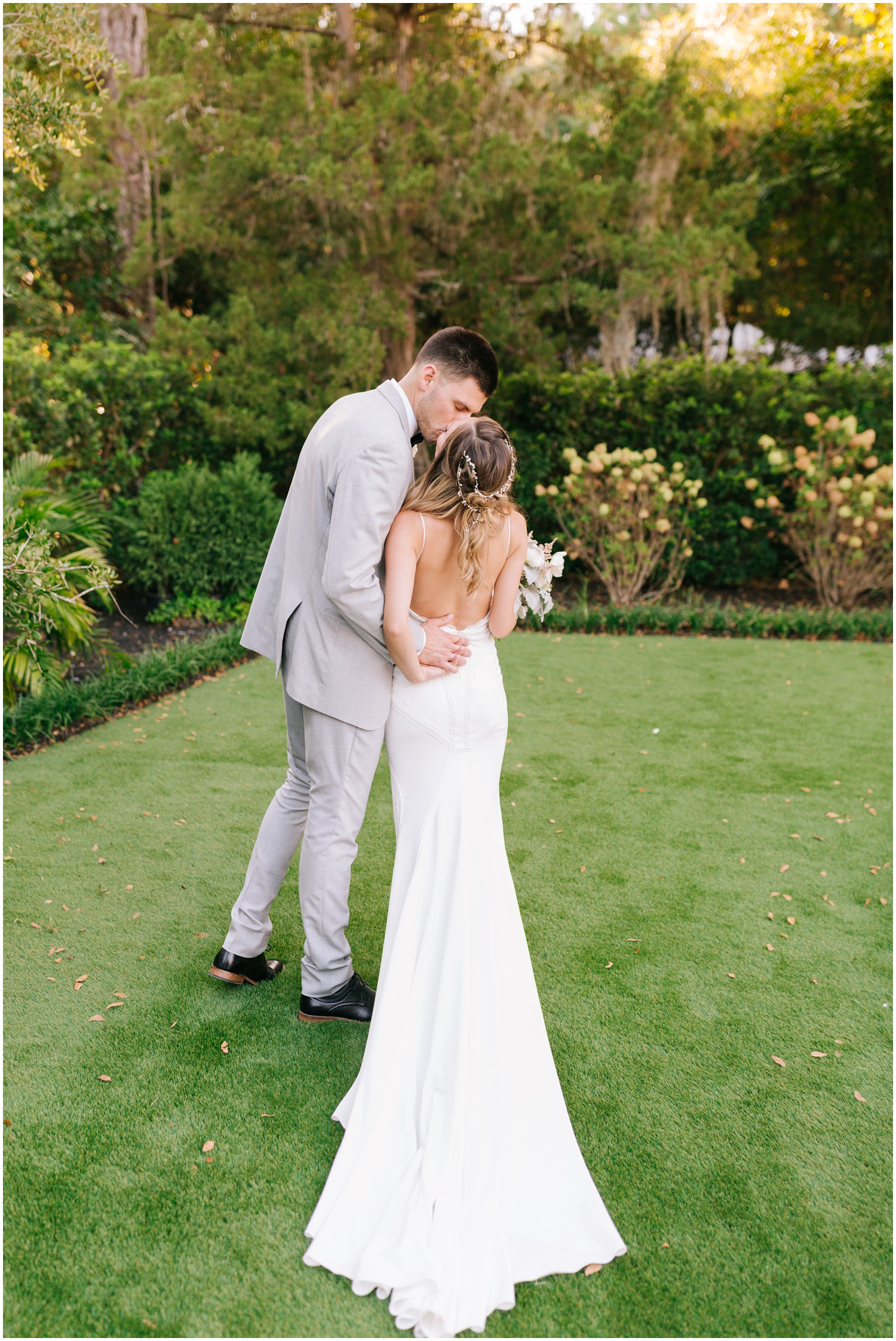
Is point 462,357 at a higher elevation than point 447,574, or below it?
higher

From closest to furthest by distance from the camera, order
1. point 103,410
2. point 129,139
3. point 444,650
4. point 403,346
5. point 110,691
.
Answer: point 444,650 → point 110,691 → point 103,410 → point 129,139 → point 403,346

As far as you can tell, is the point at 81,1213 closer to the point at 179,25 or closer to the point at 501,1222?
the point at 501,1222

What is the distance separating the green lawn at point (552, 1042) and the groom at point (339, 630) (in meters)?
0.41

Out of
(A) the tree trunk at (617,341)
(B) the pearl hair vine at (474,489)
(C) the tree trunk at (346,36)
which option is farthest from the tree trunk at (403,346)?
(B) the pearl hair vine at (474,489)

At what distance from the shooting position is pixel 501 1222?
1913 mm

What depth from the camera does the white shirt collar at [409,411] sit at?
2404 mm

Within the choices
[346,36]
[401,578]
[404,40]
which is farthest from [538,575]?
[404,40]

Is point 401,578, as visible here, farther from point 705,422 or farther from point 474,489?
point 705,422

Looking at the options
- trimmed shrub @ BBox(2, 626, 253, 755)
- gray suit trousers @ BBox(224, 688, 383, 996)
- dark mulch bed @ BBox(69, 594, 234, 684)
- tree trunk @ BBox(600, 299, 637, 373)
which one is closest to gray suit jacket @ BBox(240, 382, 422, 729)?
gray suit trousers @ BBox(224, 688, 383, 996)

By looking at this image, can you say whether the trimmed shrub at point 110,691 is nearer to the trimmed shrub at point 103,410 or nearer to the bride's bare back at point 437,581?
the trimmed shrub at point 103,410

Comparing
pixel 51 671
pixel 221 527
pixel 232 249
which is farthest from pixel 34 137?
pixel 232 249

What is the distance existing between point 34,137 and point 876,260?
1408cm

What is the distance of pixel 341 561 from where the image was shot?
223 cm

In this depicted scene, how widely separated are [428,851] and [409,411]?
3.89 ft
